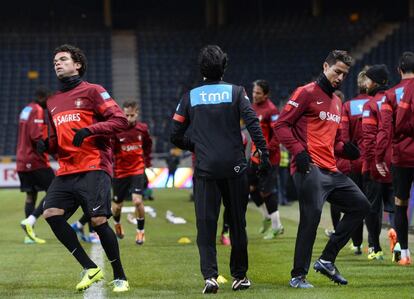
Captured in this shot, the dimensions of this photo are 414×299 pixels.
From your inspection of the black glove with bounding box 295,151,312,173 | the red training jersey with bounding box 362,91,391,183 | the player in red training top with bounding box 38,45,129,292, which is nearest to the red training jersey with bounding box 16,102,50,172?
the red training jersey with bounding box 362,91,391,183

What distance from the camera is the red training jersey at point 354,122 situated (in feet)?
38.3

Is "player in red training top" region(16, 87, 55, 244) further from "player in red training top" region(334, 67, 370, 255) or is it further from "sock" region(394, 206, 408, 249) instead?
"sock" region(394, 206, 408, 249)

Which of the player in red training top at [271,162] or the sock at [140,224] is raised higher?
the player in red training top at [271,162]

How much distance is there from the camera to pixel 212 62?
27.5 feet

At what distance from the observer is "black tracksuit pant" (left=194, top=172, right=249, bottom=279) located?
8.44 meters

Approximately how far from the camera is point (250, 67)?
3412 cm

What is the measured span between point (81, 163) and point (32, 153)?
6.44 metres

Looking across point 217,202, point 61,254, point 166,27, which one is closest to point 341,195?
point 217,202

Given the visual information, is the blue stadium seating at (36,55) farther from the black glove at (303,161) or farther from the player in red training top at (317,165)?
the black glove at (303,161)

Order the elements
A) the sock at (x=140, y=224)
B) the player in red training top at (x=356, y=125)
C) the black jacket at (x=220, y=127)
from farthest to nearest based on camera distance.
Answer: the sock at (x=140, y=224) → the player in red training top at (x=356, y=125) → the black jacket at (x=220, y=127)

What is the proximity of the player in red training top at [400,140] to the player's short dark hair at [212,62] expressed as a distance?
235 cm

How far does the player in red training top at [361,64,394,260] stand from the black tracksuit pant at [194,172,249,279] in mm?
2975

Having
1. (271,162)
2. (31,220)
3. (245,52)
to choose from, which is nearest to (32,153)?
(31,220)

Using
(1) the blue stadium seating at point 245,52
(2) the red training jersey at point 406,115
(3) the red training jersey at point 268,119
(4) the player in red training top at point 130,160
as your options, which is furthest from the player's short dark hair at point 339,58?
(1) the blue stadium seating at point 245,52
